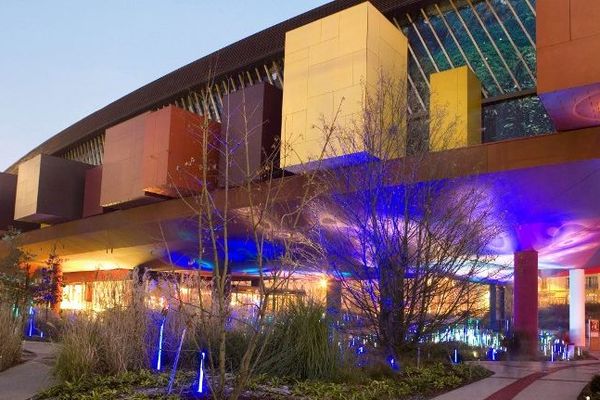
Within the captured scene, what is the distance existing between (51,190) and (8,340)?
85.0 feet

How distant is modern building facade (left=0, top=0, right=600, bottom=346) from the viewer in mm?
13727

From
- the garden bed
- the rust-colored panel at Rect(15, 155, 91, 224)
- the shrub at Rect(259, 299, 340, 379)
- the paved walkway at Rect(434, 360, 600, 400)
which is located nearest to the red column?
the paved walkway at Rect(434, 360, 600, 400)

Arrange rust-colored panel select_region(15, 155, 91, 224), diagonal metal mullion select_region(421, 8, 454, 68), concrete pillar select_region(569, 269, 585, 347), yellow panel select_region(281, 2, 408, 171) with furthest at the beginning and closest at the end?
rust-colored panel select_region(15, 155, 91, 224), concrete pillar select_region(569, 269, 585, 347), diagonal metal mullion select_region(421, 8, 454, 68), yellow panel select_region(281, 2, 408, 171)

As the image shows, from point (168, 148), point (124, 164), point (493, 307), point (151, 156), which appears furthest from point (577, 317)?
point (124, 164)

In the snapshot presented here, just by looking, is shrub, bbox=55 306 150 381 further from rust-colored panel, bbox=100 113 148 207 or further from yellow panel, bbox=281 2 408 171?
rust-colored panel, bbox=100 113 148 207

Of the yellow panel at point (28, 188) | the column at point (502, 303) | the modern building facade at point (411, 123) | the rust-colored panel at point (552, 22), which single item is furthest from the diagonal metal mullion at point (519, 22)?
the yellow panel at point (28, 188)

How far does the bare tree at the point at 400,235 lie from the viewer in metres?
11.3

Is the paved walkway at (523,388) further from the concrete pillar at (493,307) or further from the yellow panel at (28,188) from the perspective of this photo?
the yellow panel at (28,188)

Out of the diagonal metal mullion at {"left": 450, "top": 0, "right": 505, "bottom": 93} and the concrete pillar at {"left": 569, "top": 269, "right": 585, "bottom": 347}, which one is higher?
the diagonal metal mullion at {"left": 450, "top": 0, "right": 505, "bottom": 93}

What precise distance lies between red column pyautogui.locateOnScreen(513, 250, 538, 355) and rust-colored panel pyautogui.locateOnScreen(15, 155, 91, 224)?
2358 centimetres

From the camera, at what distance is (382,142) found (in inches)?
483

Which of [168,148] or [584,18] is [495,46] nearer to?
[584,18]

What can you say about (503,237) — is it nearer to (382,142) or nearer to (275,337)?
(382,142)

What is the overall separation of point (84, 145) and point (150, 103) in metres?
12.1
